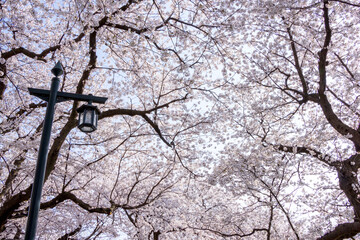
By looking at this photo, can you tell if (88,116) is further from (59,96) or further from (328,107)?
(328,107)

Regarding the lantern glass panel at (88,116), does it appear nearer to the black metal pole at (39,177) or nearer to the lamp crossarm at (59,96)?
the lamp crossarm at (59,96)

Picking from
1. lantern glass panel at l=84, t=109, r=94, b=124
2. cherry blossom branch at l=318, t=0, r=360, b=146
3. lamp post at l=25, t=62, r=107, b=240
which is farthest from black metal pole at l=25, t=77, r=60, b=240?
cherry blossom branch at l=318, t=0, r=360, b=146

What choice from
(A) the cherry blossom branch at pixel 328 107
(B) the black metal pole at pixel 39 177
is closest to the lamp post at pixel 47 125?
(B) the black metal pole at pixel 39 177

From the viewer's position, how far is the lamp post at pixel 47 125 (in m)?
2.96

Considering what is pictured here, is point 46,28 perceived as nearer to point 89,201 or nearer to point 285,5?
point 89,201

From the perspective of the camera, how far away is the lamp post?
2957 mm

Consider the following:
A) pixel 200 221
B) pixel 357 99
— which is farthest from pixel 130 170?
pixel 357 99

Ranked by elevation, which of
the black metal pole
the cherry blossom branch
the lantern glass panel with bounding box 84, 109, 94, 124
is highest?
the cherry blossom branch

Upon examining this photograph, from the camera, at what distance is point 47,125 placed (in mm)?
3332

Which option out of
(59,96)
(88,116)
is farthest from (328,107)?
(59,96)

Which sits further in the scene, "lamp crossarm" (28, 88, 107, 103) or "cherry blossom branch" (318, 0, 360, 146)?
"cherry blossom branch" (318, 0, 360, 146)

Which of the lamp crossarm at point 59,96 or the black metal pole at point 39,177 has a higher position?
the lamp crossarm at point 59,96

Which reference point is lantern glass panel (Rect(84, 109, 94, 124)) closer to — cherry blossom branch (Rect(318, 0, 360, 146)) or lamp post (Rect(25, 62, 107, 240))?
lamp post (Rect(25, 62, 107, 240))

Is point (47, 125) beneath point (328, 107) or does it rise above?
beneath
